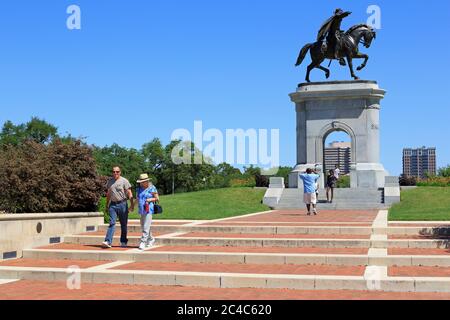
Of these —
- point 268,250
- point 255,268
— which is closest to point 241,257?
point 255,268

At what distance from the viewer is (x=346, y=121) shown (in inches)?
1395

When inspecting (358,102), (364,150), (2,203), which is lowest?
(2,203)

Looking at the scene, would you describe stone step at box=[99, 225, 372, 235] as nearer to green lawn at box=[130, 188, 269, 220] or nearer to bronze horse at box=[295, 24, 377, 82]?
green lawn at box=[130, 188, 269, 220]

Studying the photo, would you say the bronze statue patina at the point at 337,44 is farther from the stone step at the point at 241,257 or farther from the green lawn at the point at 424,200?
the stone step at the point at 241,257

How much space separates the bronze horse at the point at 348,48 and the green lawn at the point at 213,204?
834cm

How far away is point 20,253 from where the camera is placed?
47.7 ft

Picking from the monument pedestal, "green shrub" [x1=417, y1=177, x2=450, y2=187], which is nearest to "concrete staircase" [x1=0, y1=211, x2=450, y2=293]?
the monument pedestal

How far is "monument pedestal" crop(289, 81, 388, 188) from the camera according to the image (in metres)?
35.0

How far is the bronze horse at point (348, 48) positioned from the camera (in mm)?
36188

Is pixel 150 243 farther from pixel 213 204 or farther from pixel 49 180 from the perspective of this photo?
pixel 213 204

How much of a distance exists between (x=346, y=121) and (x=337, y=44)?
184 inches

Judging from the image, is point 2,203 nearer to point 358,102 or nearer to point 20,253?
point 20,253
